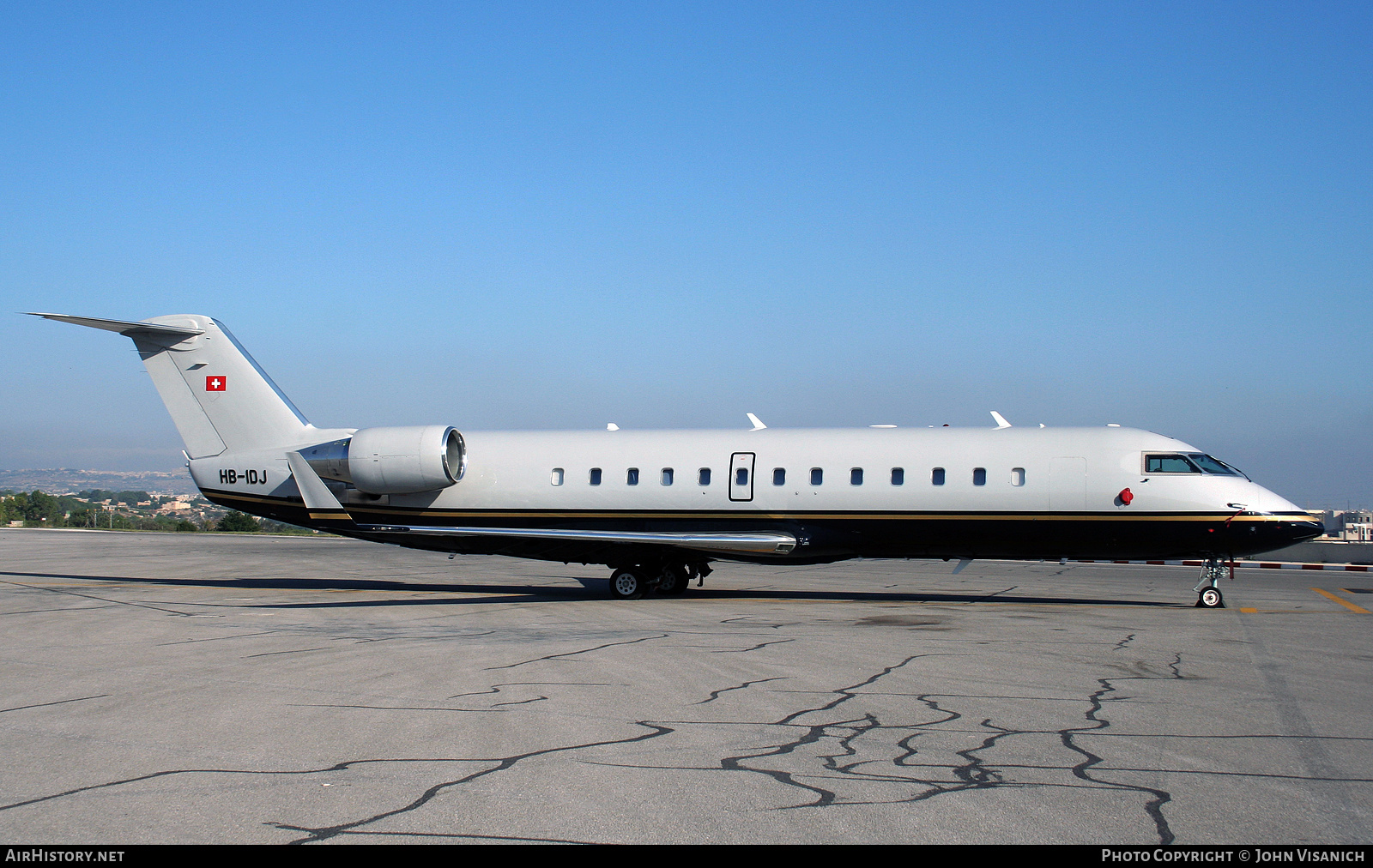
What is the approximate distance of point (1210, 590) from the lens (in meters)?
18.6

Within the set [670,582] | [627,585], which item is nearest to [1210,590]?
[670,582]

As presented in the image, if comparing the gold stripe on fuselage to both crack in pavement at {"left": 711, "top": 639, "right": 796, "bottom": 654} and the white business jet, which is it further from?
crack in pavement at {"left": 711, "top": 639, "right": 796, "bottom": 654}

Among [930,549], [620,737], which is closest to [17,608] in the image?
[620,737]

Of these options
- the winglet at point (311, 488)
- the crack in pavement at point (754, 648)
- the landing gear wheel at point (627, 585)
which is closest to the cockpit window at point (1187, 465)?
the crack in pavement at point (754, 648)

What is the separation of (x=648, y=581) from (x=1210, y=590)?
10.4m

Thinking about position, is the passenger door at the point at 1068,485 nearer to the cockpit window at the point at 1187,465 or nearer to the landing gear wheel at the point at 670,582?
the cockpit window at the point at 1187,465

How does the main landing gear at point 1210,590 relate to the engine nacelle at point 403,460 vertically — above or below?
below

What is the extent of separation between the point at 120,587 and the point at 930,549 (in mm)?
17133

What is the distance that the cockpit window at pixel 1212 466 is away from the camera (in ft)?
61.4

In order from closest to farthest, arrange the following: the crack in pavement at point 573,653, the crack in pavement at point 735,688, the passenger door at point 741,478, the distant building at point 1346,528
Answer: the crack in pavement at point 735,688 < the crack in pavement at point 573,653 < the passenger door at point 741,478 < the distant building at point 1346,528

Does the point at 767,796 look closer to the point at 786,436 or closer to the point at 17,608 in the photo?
the point at 786,436

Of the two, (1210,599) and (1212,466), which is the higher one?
(1212,466)

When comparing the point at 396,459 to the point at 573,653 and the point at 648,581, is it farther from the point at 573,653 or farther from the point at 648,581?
the point at 573,653

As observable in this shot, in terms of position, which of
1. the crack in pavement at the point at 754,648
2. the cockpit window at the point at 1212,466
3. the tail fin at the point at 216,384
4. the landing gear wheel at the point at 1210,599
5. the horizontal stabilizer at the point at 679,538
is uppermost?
the tail fin at the point at 216,384
